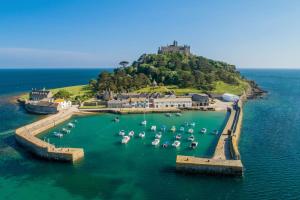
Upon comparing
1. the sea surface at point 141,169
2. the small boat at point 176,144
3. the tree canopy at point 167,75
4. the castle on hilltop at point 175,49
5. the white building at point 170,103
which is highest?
the castle on hilltop at point 175,49

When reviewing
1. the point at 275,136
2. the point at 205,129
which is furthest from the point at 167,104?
the point at 275,136

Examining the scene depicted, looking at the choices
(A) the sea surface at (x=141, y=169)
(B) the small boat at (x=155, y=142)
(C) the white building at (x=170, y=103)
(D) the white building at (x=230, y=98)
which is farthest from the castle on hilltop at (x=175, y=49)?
(B) the small boat at (x=155, y=142)

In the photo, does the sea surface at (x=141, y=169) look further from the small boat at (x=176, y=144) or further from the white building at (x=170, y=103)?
the white building at (x=170, y=103)

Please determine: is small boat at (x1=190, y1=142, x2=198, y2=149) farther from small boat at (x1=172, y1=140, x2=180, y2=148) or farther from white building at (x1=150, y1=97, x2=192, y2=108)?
white building at (x1=150, y1=97, x2=192, y2=108)

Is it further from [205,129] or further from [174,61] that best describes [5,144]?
[174,61]

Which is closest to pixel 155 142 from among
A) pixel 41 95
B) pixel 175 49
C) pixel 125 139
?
pixel 125 139

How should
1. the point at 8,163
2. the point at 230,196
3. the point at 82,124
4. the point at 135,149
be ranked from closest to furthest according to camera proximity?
1. the point at 230,196
2. the point at 8,163
3. the point at 135,149
4. the point at 82,124

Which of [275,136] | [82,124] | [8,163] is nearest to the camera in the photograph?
[8,163]

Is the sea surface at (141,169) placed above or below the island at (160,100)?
below

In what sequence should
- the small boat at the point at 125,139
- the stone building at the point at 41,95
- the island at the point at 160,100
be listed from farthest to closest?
the stone building at the point at 41,95 → the small boat at the point at 125,139 → the island at the point at 160,100
